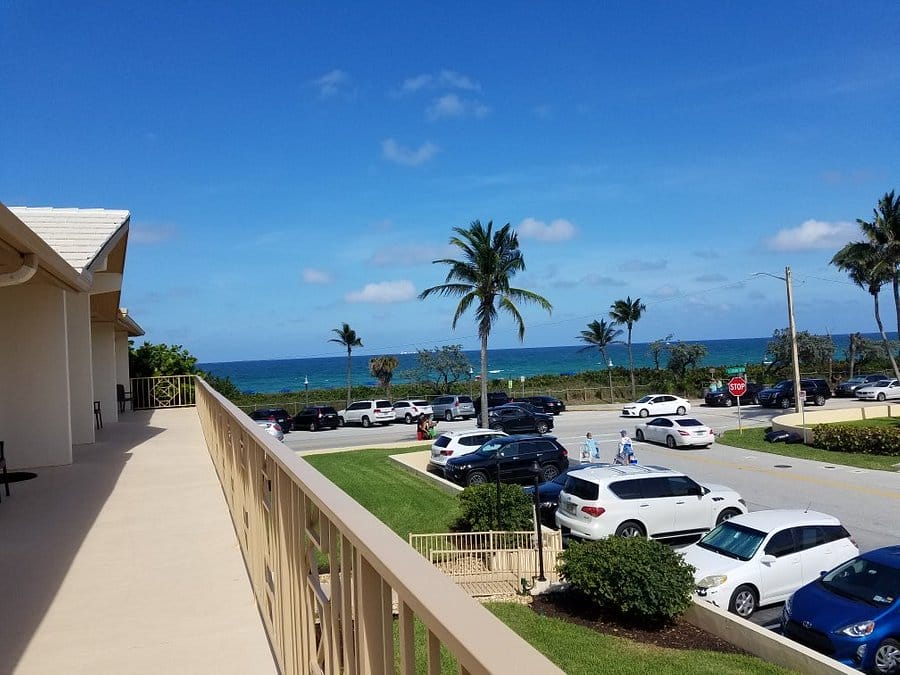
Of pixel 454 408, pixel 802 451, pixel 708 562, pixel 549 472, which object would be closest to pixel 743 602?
pixel 708 562

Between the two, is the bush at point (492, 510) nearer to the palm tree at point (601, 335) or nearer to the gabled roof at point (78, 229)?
the gabled roof at point (78, 229)

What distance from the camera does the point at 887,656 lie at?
31.1 ft

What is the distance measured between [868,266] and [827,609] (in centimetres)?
4443

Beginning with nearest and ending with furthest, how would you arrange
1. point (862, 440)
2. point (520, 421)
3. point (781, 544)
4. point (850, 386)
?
point (781, 544), point (862, 440), point (520, 421), point (850, 386)

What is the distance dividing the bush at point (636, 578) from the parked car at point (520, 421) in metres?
23.3

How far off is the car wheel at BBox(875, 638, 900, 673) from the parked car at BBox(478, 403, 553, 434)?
26465mm

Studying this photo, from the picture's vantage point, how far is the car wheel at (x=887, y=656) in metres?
9.37

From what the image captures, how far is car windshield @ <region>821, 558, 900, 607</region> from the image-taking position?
9.88m

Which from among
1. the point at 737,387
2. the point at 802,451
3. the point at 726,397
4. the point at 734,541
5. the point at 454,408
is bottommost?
the point at 802,451

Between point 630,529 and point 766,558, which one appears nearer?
point 766,558

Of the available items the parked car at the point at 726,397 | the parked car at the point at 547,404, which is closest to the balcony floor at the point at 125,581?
the parked car at the point at 547,404

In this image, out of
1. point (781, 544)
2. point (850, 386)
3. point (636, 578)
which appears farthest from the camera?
point (850, 386)

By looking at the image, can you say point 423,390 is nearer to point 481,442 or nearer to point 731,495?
point 481,442

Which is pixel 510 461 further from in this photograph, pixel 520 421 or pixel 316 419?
pixel 316 419
